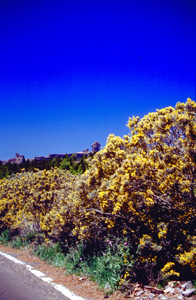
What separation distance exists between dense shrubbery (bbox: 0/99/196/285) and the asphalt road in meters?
1.55

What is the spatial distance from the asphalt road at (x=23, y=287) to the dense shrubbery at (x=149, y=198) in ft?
5.07

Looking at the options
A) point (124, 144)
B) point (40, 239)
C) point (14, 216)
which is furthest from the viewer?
point (14, 216)

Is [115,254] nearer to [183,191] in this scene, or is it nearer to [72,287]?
[72,287]

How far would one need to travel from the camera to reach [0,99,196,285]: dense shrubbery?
15.6 ft

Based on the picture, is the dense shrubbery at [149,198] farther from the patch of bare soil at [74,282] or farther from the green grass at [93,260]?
the patch of bare soil at [74,282]

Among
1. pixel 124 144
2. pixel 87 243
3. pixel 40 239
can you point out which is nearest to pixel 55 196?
pixel 40 239

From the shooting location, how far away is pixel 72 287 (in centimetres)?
541

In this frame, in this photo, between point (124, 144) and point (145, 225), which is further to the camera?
point (124, 144)

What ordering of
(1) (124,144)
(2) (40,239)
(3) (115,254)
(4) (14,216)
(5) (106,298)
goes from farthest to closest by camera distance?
(4) (14,216) < (2) (40,239) < (1) (124,144) < (3) (115,254) < (5) (106,298)

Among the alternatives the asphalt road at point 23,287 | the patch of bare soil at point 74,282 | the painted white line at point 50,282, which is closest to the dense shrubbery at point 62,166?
the painted white line at point 50,282

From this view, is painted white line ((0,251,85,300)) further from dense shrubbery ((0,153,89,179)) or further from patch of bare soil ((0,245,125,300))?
dense shrubbery ((0,153,89,179))

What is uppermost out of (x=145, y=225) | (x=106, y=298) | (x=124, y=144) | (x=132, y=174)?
(x=124, y=144)

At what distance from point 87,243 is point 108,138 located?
3220 mm

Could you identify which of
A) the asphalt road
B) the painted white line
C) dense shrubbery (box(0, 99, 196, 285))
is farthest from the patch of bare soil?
dense shrubbery (box(0, 99, 196, 285))
